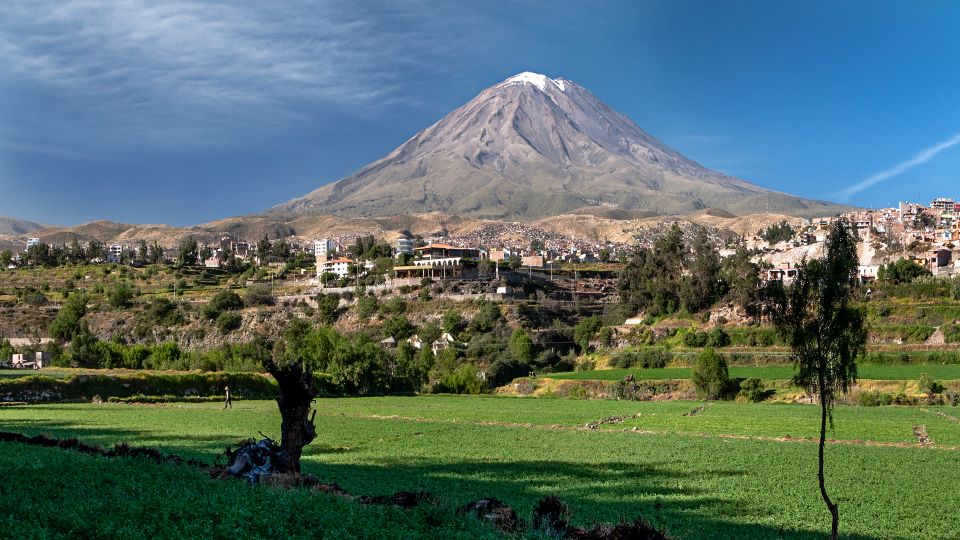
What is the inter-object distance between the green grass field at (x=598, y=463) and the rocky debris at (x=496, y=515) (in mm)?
637

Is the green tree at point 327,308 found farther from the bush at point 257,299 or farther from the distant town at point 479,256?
the distant town at point 479,256

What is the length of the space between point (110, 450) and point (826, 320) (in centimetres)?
1296

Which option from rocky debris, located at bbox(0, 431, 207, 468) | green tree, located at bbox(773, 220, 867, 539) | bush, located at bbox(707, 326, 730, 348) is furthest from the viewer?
bush, located at bbox(707, 326, 730, 348)

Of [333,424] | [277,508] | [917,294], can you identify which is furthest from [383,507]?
[917,294]

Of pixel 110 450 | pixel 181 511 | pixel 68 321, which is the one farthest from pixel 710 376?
pixel 68 321

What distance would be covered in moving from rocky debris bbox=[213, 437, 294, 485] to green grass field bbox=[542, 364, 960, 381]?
3379cm

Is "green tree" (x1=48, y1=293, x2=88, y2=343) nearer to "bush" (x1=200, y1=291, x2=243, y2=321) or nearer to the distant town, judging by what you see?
"bush" (x1=200, y1=291, x2=243, y2=321)

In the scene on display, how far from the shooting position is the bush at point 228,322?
280 feet

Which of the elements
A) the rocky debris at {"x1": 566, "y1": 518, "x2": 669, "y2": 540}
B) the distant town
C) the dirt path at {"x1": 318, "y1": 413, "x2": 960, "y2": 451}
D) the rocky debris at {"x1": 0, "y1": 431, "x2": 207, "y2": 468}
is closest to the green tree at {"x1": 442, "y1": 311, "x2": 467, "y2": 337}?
the distant town

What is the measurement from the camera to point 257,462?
1309 cm

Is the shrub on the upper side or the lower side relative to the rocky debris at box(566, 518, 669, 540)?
upper

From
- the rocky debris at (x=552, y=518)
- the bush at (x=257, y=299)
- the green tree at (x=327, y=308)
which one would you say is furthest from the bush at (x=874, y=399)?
the bush at (x=257, y=299)

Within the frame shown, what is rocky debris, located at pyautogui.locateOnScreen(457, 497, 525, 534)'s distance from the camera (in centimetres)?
1003

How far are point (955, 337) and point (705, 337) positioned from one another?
17333mm
